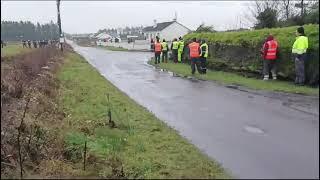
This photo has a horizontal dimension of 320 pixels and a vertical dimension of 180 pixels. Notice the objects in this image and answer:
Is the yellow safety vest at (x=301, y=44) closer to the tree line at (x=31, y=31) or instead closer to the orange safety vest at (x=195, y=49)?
the orange safety vest at (x=195, y=49)

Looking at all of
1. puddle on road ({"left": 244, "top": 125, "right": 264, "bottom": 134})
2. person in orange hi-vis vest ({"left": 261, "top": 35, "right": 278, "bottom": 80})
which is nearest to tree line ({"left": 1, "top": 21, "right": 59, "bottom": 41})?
person in orange hi-vis vest ({"left": 261, "top": 35, "right": 278, "bottom": 80})

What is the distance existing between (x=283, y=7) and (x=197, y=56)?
116 ft

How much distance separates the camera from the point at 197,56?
23.8 meters

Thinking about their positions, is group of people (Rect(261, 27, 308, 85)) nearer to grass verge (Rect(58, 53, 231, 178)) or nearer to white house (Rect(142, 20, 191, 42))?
grass verge (Rect(58, 53, 231, 178))

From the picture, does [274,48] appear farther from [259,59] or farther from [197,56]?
[197,56]

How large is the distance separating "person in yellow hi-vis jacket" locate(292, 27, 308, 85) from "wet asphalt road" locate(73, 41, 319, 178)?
2.03 metres

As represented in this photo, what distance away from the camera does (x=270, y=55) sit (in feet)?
58.4

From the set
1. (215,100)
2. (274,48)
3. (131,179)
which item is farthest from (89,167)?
(274,48)

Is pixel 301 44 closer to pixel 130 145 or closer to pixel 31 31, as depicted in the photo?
pixel 130 145

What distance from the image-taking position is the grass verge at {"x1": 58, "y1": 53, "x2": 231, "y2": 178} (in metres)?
7.82

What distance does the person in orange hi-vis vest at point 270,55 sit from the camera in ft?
58.3

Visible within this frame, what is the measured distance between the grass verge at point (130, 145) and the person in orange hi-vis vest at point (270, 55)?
5698mm

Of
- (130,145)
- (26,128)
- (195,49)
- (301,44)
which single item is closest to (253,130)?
(130,145)

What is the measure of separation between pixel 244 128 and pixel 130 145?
7.68 feet
